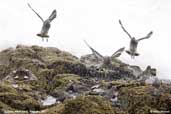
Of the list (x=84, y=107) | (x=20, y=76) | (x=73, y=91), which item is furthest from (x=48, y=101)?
(x=20, y=76)

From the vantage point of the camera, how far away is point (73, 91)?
6981cm

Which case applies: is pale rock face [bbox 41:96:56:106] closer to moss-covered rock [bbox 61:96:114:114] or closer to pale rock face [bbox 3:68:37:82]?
pale rock face [bbox 3:68:37:82]

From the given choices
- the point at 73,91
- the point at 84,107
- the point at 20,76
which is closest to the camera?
the point at 84,107

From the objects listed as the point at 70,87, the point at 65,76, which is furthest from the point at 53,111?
the point at 65,76

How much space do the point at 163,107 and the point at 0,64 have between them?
2725 inches

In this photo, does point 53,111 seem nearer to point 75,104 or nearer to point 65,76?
point 75,104

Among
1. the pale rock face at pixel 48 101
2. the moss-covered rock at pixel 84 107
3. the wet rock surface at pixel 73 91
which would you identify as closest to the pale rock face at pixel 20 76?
the wet rock surface at pixel 73 91

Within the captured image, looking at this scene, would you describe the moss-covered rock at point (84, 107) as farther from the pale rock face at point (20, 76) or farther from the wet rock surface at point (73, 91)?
the pale rock face at point (20, 76)

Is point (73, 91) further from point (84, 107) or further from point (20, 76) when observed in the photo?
point (84, 107)

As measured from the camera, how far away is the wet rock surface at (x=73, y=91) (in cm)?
4484

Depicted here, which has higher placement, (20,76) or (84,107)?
(20,76)

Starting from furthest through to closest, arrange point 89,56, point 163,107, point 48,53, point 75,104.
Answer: point 89,56 → point 48,53 → point 163,107 → point 75,104

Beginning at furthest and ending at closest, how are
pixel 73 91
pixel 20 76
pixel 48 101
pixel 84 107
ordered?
pixel 20 76, pixel 73 91, pixel 48 101, pixel 84 107

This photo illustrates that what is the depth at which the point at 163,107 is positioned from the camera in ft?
161
